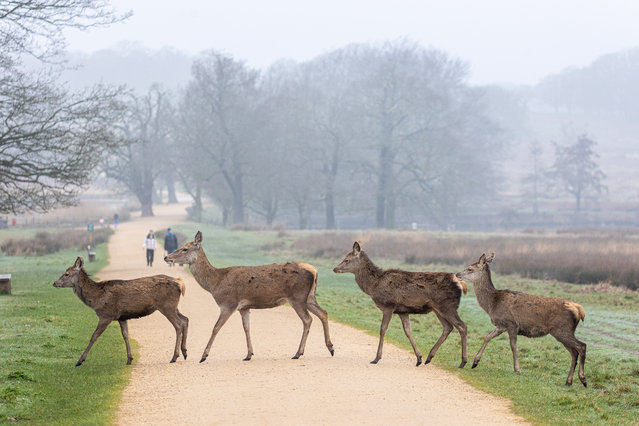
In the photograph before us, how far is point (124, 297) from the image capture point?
14055mm

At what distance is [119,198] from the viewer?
133m

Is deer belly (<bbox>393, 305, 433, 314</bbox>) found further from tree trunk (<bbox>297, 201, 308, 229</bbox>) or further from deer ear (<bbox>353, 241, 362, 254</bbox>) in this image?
tree trunk (<bbox>297, 201, 308, 229</bbox>)

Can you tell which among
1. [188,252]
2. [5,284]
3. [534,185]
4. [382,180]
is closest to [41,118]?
[5,284]

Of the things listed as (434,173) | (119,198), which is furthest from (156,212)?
(434,173)

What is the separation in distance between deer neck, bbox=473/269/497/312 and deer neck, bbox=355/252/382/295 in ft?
5.65

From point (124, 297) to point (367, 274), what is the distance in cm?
425

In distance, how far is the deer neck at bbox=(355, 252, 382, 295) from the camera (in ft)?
46.5

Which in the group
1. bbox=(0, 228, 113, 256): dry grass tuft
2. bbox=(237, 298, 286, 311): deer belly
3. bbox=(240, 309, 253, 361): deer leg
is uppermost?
bbox=(237, 298, 286, 311): deer belly

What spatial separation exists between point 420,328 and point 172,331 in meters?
6.28

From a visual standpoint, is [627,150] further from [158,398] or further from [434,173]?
[158,398]

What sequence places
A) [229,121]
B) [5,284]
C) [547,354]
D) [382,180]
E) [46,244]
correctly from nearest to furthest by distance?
[547,354] < [5,284] < [46,244] < [382,180] < [229,121]

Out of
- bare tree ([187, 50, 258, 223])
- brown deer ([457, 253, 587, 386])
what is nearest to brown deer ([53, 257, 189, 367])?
brown deer ([457, 253, 587, 386])

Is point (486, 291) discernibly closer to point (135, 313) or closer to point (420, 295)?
point (420, 295)

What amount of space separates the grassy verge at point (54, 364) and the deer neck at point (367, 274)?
434cm
